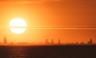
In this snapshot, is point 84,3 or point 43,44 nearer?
point 43,44

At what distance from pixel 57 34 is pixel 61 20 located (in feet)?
0.33

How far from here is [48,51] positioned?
177 cm

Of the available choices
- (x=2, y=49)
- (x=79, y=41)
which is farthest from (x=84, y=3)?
(x=2, y=49)

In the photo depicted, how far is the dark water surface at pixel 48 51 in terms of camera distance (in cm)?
176

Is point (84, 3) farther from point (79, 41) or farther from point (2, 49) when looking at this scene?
point (2, 49)

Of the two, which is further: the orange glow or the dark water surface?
the orange glow

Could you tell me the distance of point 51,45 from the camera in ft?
5.78

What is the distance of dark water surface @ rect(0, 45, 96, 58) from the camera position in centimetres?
176

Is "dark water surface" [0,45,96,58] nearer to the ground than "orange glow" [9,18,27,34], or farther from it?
nearer to the ground

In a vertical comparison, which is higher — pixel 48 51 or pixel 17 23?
pixel 17 23

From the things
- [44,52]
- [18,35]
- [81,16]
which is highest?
[81,16]

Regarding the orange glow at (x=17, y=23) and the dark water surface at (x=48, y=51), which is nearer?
the dark water surface at (x=48, y=51)

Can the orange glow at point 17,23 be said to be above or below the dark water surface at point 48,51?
above

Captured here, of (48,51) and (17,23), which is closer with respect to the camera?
(48,51)
